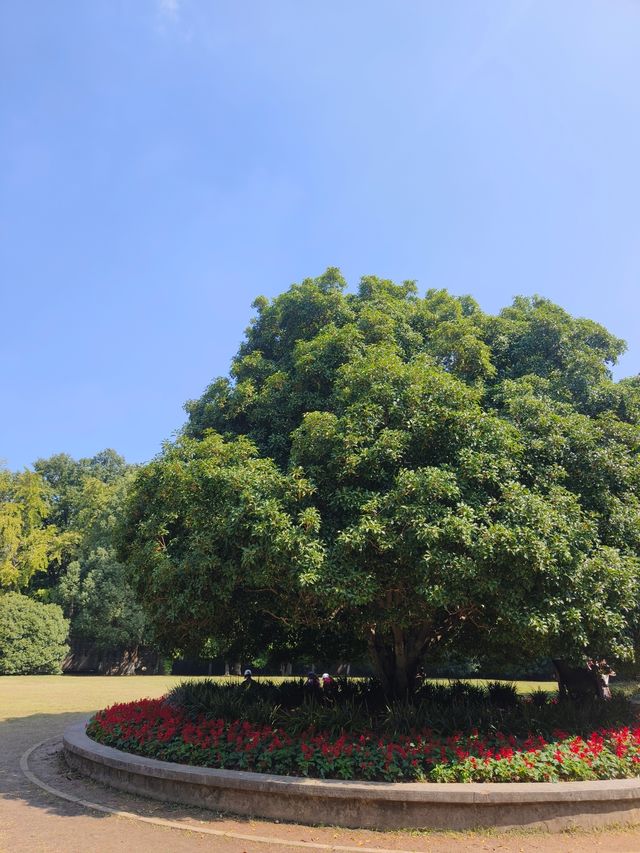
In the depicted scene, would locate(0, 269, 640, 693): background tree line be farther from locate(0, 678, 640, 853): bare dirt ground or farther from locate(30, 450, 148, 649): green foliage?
locate(30, 450, 148, 649): green foliage

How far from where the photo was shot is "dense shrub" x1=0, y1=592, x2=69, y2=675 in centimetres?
3033

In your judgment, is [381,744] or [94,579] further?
[94,579]

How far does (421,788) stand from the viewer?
21.2 ft

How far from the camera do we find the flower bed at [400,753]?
6.94m

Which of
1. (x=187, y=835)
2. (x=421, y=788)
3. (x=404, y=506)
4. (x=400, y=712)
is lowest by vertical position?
(x=187, y=835)

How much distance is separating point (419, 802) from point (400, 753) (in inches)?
29.9

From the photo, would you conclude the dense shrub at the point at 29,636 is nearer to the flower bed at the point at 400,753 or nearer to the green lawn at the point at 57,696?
the green lawn at the point at 57,696

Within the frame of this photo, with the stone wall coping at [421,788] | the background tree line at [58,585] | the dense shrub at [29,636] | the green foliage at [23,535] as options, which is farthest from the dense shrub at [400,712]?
the green foliage at [23,535]

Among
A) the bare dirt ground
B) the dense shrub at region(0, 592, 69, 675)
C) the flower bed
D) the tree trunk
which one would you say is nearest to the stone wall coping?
the flower bed

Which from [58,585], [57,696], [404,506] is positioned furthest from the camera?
[58,585]

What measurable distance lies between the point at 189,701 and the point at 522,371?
30.4 ft

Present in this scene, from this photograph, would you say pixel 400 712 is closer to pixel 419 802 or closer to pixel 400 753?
pixel 400 753

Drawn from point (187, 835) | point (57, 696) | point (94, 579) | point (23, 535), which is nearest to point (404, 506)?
point (187, 835)

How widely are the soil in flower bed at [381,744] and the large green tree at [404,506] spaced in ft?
4.04
